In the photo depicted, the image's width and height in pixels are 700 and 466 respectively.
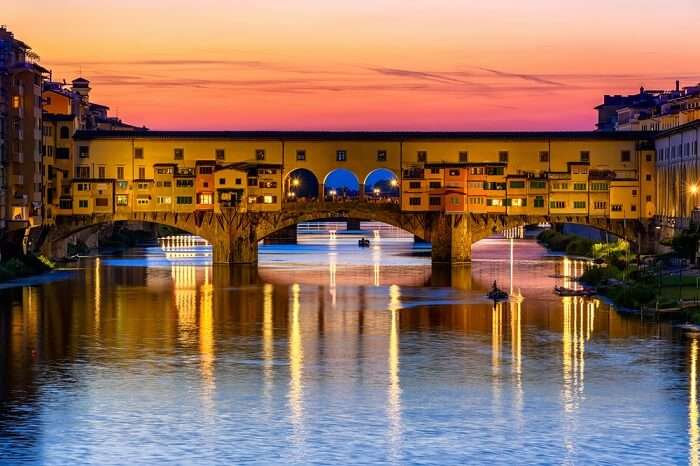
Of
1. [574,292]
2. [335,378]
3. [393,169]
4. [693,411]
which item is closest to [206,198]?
[393,169]

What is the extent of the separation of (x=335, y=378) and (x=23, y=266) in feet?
165

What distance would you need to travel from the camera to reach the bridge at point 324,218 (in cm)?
10869

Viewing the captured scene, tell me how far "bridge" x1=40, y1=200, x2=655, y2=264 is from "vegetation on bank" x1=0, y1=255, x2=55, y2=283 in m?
8.62

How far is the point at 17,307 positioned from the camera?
7375 centimetres

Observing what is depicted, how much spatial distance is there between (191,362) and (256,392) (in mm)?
7835

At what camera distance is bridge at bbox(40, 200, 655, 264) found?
109 m

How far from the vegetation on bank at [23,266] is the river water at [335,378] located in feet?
12.3

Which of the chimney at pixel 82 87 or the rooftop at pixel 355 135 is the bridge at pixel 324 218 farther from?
the chimney at pixel 82 87

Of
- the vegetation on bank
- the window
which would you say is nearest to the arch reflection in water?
the vegetation on bank

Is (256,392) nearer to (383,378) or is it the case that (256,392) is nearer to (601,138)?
(383,378)

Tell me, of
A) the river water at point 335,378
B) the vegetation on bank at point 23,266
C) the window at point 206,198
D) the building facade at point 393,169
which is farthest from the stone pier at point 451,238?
the vegetation on bank at point 23,266

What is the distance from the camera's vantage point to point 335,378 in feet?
162

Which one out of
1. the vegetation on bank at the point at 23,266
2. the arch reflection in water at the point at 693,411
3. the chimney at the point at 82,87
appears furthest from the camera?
the chimney at the point at 82,87

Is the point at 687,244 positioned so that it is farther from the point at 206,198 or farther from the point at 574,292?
the point at 206,198
